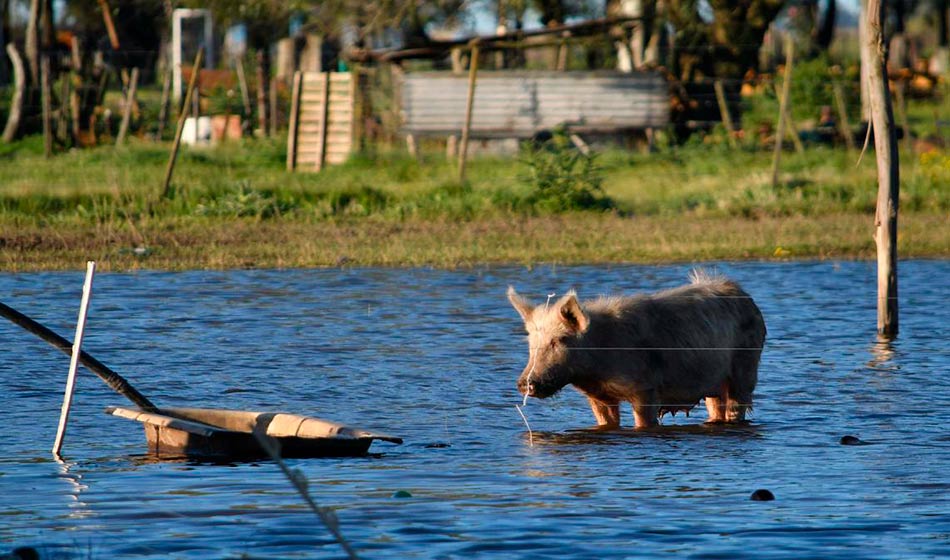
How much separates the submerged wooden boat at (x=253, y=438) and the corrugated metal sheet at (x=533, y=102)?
20.5 meters

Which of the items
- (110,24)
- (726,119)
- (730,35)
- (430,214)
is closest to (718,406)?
(430,214)

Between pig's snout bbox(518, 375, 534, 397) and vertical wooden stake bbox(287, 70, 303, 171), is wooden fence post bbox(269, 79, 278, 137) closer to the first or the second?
vertical wooden stake bbox(287, 70, 303, 171)

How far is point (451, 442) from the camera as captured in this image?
10.4 meters

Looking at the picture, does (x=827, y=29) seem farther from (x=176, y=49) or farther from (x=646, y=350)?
(x=646, y=350)

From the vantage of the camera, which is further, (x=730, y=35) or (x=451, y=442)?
(x=730, y=35)

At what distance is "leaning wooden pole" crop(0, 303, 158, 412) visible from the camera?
29.3ft

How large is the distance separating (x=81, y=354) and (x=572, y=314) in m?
2.87

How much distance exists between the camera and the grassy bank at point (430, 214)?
19734 mm

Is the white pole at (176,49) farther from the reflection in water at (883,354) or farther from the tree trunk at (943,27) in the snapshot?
the tree trunk at (943,27)

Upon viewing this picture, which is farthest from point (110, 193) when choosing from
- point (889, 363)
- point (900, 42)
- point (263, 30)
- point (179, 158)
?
point (900, 42)

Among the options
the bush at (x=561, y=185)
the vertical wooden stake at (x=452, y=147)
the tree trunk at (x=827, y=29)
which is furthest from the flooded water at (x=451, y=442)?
the tree trunk at (x=827, y=29)

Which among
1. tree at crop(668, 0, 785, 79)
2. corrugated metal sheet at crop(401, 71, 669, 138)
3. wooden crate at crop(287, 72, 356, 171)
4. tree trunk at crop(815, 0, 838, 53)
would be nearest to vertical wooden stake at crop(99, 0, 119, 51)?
tree at crop(668, 0, 785, 79)

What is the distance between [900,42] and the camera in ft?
183

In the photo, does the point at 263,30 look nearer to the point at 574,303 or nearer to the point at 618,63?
the point at 618,63
